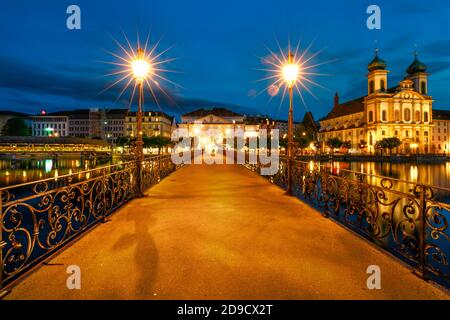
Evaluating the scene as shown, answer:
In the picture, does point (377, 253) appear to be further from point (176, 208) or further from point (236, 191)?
point (236, 191)

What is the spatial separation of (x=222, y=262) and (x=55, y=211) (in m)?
2.98

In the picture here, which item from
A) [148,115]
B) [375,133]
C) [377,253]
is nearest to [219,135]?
[148,115]

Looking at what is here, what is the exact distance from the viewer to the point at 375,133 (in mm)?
75750

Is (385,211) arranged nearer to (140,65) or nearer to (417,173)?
(140,65)

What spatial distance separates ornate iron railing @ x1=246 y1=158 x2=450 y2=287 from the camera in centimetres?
364

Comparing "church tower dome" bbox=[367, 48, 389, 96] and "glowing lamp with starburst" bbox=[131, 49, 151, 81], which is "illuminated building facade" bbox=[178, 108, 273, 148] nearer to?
"church tower dome" bbox=[367, 48, 389, 96]

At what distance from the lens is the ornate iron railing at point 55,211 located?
11.9 ft

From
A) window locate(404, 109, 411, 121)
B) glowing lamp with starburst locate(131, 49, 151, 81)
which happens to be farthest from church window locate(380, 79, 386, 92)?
glowing lamp with starburst locate(131, 49, 151, 81)

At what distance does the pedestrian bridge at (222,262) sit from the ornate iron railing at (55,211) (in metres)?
0.29

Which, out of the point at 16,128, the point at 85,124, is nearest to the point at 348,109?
the point at 85,124

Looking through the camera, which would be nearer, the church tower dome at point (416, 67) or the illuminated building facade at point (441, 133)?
the church tower dome at point (416, 67)

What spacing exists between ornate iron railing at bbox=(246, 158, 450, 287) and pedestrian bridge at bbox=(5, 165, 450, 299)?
31 cm

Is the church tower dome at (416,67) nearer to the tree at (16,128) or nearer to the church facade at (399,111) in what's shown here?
the church facade at (399,111)

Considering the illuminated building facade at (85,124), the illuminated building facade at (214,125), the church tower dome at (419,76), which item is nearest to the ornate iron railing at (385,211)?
the illuminated building facade at (214,125)
